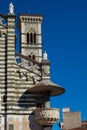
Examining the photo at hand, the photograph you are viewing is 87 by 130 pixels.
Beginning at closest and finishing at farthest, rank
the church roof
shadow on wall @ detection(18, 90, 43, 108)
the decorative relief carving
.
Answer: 1. the decorative relief carving
2. the church roof
3. shadow on wall @ detection(18, 90, 43, 108)

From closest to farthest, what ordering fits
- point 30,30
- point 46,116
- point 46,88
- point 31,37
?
1. point 46,116
2. point 46,88
3. point 31,37
4. point 30,30

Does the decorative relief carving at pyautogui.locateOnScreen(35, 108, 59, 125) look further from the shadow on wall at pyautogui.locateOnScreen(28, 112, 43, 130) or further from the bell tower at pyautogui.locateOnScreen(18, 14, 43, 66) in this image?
the bell tower at pyautogui.locateOnScreen(18, 14, 43, 66)

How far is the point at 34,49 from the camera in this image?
6316 cm

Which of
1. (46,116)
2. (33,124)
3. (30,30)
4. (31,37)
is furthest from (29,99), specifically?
(30,30)

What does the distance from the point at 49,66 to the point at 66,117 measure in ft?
30.4

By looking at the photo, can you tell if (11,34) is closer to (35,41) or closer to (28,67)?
(28,67)

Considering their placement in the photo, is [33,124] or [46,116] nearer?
[46,116]

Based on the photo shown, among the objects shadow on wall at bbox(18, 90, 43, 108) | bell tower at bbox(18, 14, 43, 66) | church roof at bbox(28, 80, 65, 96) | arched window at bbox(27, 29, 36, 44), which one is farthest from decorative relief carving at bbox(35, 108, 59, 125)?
arched window at bbox(27, 29, 36, 44)

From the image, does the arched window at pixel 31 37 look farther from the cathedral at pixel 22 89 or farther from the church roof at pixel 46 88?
the church roof at pixel 46 88

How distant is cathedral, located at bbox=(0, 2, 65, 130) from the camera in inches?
1035

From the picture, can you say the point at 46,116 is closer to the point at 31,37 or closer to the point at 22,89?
the point at 22,89

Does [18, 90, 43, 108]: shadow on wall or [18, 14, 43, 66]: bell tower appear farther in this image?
[18, 14, 43, 66]: bell tower

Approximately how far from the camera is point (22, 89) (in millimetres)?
27125

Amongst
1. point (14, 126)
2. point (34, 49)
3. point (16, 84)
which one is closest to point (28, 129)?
point (14, 126)
